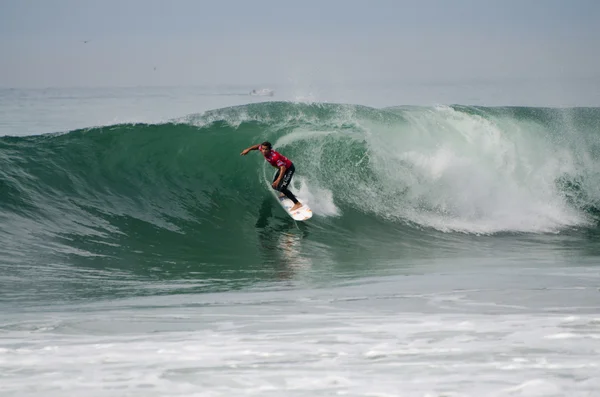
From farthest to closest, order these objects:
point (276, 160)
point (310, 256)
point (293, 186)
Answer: point (293, 186), point (276, 160), point (310, 256)

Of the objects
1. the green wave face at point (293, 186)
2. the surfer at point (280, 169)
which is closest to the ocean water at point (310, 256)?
the green wave face at point (293, 186)

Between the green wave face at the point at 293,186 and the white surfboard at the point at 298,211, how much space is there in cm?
19

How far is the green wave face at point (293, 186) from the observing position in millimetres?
9766

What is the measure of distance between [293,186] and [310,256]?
3.24 metres

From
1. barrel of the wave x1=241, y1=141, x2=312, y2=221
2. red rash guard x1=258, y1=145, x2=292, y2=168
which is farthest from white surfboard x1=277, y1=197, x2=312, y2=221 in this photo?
red rash guard x1=258, y1=145, x2=292, y2=168

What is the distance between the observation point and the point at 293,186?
496 inches

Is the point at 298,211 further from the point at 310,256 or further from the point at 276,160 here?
the point at 310,256

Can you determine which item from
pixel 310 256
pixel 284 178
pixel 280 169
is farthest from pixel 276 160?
pixel 310 256

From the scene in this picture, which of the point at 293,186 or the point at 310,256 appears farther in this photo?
the point at 293,186

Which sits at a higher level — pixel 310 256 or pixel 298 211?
pixel 298 211

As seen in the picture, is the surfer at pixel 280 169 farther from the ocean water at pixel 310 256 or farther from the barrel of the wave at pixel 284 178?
the ocean water at pixel 310 256

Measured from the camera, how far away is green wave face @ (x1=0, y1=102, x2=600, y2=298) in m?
9.77

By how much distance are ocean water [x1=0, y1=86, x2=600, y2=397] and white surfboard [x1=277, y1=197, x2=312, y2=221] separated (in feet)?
0.64

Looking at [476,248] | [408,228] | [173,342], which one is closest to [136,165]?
[408,228]
